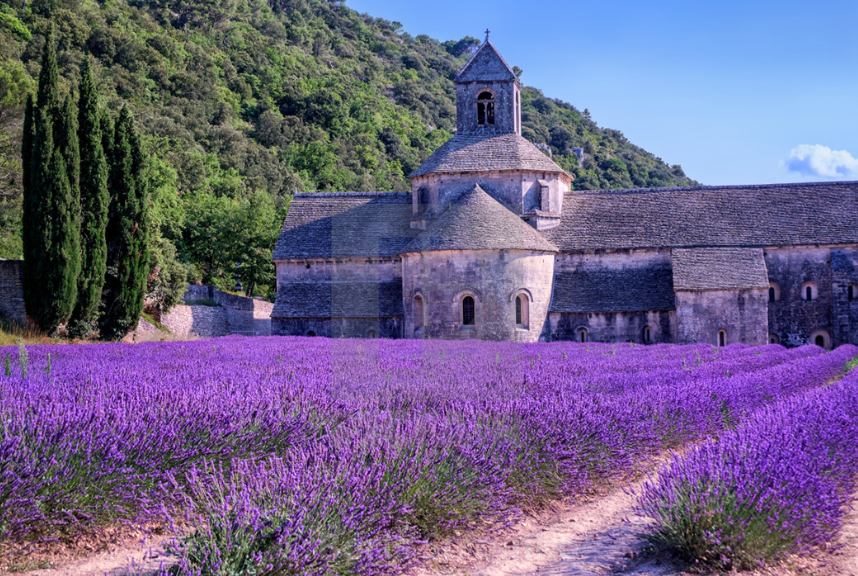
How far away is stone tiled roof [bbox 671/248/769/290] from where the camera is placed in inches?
1132

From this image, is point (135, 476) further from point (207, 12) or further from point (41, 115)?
point (207, 12)

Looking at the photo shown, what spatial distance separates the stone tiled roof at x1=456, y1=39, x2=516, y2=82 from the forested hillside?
13.1m

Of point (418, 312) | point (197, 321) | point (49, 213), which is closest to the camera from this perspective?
point (49, 213)

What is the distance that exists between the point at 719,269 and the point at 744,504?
2648 cm

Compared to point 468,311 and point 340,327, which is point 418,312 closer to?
point 468,311

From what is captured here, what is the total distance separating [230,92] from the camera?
254 feet

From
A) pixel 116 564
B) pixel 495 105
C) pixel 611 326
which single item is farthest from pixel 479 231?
pixel 116 564

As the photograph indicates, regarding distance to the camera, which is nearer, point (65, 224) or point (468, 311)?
point (65, 224)

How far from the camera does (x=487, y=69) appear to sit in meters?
35.2

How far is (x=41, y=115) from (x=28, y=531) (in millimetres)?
19588

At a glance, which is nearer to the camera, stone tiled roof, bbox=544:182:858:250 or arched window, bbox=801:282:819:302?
arched window, bbox=801:282:819:302

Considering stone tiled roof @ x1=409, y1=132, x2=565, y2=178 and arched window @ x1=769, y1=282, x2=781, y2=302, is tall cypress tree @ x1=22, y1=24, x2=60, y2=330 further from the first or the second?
arched window @ x1=769, y1=282, x2=781, y2=302

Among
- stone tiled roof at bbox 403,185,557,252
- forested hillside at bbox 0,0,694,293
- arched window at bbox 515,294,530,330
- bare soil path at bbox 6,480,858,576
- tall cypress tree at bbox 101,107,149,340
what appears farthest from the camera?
forested hillside at bbox 0,0,694,293

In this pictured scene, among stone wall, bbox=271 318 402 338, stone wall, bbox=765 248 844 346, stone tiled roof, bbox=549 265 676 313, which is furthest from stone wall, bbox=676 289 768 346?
stone wall, bbox=271 318 402 338
